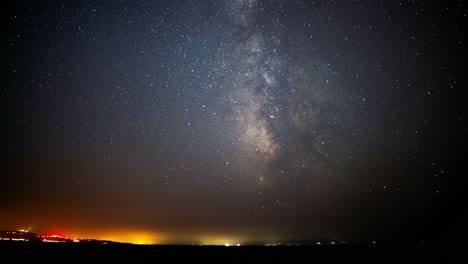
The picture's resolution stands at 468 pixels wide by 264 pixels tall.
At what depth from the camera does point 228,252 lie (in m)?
5.28

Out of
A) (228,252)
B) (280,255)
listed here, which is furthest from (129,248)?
(280,255)

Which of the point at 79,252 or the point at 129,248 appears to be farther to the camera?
the point at 129,248

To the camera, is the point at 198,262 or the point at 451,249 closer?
the point at 198,262

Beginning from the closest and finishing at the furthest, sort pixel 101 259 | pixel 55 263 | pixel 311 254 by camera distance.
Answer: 1. pixel 55 263
2. pixel 101 259
3. pixel 311 254

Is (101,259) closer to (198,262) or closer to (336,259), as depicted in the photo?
(198,262)

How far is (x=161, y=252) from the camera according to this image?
501 cm

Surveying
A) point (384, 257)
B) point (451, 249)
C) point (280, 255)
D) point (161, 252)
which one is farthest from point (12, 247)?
point (451, 249)

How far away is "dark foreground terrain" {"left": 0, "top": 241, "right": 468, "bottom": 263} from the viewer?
448 cm

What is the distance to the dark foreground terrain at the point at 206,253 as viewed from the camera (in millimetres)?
4480

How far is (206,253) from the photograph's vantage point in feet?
16.8

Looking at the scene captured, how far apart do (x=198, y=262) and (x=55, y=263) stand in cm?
196

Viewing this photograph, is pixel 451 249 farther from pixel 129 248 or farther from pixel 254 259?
pixel 129 248

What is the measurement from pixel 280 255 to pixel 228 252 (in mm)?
933

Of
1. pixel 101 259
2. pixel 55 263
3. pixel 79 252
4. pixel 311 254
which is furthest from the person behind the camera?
pixel 311 254
